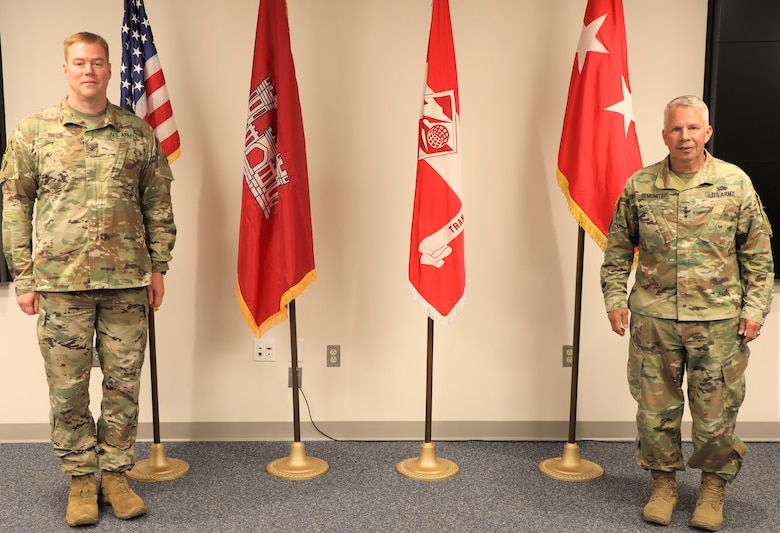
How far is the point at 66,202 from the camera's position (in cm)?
258

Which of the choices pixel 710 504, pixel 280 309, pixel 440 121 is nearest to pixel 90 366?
pixel 280 309

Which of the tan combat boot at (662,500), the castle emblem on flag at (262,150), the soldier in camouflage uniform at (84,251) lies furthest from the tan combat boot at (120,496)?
the tan combat boot at (662,500)

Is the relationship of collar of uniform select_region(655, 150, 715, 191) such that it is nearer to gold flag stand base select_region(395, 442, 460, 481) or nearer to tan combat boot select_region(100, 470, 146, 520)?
gold flag stand base select_region(395, 442, 460, 481)

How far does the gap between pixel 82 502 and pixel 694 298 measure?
2309 millimetres

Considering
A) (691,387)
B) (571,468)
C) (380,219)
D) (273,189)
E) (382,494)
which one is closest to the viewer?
(691,387)

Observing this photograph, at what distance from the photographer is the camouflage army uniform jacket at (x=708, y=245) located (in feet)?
8.36

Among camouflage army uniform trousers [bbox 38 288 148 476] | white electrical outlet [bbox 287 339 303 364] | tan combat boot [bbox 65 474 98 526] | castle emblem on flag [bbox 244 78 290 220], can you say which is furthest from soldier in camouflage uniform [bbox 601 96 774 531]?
tan combat boot [bbox 65 474 98 526]

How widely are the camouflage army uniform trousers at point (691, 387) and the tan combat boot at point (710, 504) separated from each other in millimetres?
53

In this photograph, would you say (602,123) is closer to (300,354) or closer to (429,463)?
(429,463)

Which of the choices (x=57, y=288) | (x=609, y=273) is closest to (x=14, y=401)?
(x=57, y=288)

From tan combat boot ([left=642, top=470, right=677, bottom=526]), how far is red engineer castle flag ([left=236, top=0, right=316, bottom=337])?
1601 millimetres

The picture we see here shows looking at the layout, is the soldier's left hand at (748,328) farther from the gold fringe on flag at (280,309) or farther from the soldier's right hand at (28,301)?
the soldier's right hand at (28,301)

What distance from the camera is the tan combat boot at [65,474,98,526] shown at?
2635 mm

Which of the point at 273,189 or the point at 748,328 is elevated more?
the point at 273,189
